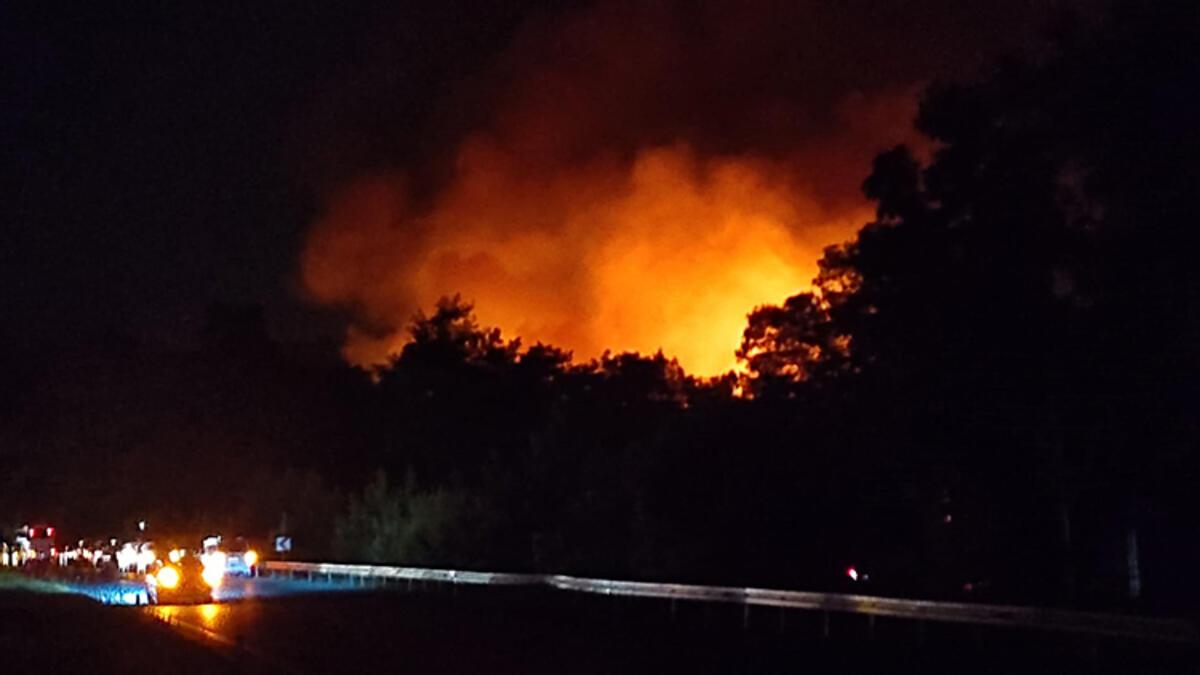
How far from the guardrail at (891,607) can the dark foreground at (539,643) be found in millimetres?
403

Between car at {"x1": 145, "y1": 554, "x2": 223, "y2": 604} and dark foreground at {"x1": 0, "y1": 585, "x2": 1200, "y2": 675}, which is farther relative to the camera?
car at {"x1": 145, "y1": 554, "x2": 223, "y2": 604}

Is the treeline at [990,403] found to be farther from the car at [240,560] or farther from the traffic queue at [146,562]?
the car at [240,560]

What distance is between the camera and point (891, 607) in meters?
24.3

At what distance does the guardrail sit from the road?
16.1 inches

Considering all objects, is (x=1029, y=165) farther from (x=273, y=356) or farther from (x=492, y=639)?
(x=273, y=356)

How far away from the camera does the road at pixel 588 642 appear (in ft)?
68.9

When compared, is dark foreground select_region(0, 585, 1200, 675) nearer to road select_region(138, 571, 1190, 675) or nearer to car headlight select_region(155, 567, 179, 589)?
road select_region(138, 571, 1190, 675)

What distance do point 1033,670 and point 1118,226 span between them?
30.2 feet

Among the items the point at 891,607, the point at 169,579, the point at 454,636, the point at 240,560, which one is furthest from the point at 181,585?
the point at 891,607

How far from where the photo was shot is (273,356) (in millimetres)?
112500

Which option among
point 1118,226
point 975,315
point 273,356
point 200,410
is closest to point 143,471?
point 200,410

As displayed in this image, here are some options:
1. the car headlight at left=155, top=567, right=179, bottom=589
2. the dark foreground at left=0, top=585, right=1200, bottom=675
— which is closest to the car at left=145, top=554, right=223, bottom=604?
the car headlight at left=155, top=567, right=179, bottom=589

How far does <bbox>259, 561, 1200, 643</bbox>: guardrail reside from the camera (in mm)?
19609

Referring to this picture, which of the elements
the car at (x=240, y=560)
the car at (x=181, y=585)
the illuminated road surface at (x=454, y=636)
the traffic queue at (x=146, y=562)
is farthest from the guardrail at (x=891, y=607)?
the car at (x=240, y=560)
